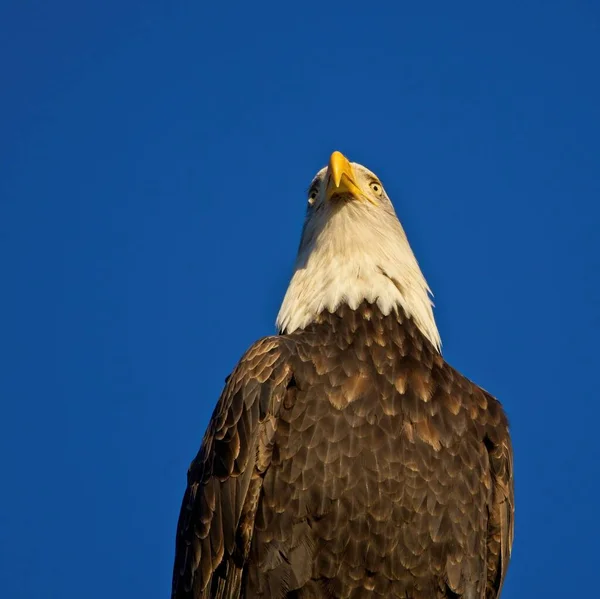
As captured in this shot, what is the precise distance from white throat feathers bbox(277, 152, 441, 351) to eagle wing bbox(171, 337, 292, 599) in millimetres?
697

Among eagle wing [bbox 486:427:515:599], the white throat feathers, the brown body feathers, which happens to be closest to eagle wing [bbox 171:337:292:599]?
the brown body feathers

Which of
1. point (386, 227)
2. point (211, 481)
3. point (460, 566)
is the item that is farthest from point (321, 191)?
point (460, 566)

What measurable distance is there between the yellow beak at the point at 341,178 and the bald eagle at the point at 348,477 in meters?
0.95

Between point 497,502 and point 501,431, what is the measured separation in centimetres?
40

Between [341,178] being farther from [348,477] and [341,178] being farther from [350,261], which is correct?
[348,477]

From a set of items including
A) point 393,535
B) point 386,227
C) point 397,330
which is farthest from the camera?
point 386,227

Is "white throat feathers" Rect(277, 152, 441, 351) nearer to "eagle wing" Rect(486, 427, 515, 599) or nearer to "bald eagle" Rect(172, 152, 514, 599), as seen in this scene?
"bald eagle" Rect(172, 152, 514, 599)

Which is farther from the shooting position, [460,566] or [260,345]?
[260,345]

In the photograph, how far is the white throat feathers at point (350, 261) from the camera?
19.7 ft

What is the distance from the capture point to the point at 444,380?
547 centimetres

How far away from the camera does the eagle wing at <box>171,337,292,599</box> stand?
5.02 metres

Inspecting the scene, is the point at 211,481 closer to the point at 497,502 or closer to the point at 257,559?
the point at 257,559

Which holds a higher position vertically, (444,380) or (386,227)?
(386,227)

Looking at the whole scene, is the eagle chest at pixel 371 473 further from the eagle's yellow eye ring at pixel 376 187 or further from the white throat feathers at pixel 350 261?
the eagle's yellow eye ring at pixel 376 187
